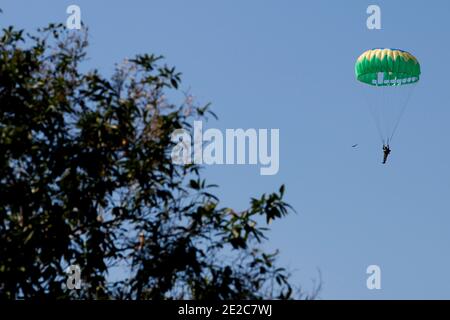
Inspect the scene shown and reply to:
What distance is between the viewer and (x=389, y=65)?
53.8 meters

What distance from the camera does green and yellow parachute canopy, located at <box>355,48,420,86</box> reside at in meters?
53.8

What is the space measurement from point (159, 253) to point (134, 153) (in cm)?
199

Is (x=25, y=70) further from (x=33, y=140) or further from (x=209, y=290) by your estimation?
(x=209, y=290)

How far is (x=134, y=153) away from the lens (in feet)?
66.7

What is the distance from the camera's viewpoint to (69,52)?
22.1m

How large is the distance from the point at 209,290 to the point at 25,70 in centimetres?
563

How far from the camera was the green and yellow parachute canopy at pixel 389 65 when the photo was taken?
53.8 metres

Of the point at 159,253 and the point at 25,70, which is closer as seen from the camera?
the point at 159,253
